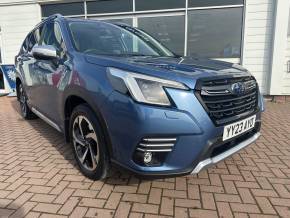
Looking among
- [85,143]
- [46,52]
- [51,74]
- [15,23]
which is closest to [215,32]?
[51,74]

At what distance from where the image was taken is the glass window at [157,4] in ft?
25.1

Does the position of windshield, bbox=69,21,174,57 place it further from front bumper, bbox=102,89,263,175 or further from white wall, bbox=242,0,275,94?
white wall, bbox=242,0,275,94

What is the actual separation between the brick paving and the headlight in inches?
31.4

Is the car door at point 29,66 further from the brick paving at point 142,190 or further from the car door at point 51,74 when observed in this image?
the brick paving at point 142,190

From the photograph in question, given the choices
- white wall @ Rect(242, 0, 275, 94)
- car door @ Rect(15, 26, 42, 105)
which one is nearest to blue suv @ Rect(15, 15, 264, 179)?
car door @ Rect(15, 26, 42, 105)

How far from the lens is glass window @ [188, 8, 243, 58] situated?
7.38 m

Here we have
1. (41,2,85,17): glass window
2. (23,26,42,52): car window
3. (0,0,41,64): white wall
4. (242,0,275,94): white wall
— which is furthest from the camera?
(0,0,41,64): white wall

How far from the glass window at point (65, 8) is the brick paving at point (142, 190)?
5950mm

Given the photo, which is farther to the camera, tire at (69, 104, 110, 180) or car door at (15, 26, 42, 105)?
car door at (15, 26, 42, 105)

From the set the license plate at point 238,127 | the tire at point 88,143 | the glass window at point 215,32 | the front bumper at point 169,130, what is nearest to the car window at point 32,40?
the tire at point 88,143

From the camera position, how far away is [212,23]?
7.55 meters

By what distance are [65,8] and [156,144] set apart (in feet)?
25.4

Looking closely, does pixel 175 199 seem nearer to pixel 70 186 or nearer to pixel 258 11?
pixel 70 186

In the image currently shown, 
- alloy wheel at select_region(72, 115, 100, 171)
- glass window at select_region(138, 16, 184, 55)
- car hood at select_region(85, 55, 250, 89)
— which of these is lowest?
alloy wheel at select_region(72, 115, 100, 171)
